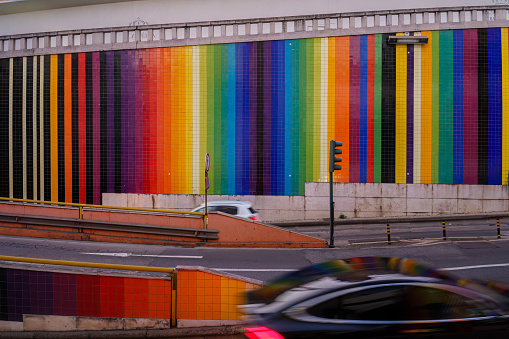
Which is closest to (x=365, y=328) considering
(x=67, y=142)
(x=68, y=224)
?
(x=68, y=224)

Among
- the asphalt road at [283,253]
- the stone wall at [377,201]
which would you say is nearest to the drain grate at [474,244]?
the asphalt road at [283,253]

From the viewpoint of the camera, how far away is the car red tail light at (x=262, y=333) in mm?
4059

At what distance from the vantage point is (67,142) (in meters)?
21.2

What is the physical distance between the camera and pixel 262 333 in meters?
4.12

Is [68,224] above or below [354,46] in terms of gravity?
below

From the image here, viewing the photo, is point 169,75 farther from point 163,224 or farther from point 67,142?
point 163,224

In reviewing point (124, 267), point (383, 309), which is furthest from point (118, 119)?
point (383, 309)

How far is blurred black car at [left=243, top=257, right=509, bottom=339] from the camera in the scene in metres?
4.07

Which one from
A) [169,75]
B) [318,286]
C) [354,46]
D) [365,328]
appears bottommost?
[365,328]

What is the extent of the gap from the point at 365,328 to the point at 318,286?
26.6 inches

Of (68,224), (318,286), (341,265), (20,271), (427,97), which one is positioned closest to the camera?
(318,286)

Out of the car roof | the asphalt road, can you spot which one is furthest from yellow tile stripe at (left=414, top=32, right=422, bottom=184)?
the car roof

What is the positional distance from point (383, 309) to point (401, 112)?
17626 mm

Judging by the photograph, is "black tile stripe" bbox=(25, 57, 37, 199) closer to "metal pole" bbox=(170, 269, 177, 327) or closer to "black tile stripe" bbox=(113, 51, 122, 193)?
"black tile stripe" bbox=(113, 51, 122, 193)
